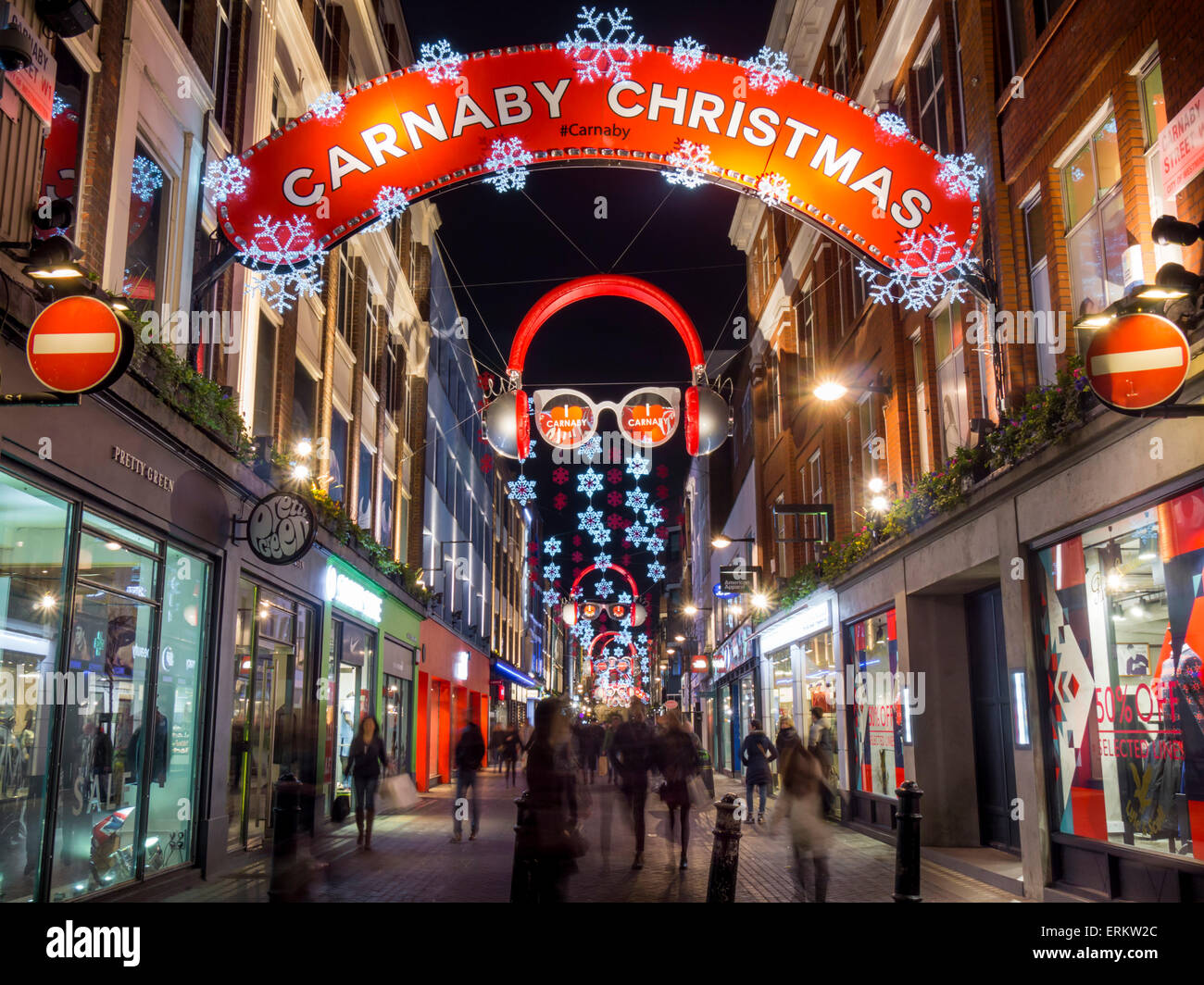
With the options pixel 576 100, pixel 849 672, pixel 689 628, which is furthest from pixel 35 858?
pixel 689 628

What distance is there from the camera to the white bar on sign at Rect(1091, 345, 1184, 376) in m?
7.49

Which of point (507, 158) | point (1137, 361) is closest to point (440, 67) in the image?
point (507, 158)

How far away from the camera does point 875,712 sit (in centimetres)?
1867

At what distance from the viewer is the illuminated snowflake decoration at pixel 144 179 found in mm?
11570

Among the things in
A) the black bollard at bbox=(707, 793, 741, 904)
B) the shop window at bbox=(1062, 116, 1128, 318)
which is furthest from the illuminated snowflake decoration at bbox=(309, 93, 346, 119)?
the black bollard at bbox=(707, 793, 741, 904)

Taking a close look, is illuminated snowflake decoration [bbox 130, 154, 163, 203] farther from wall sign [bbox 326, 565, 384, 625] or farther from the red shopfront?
the red shopfront

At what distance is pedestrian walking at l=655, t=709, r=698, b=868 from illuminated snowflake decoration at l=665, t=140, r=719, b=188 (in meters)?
6.89

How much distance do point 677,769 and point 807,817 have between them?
455cm

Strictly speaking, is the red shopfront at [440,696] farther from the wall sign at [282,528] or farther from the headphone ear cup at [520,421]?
the wall sign at [282,528]

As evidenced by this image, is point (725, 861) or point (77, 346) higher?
point (77, 346)

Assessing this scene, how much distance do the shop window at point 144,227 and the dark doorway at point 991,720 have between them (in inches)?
443

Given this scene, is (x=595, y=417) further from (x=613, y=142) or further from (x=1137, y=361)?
(x=1137, y=361)

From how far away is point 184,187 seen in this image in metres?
12.9
